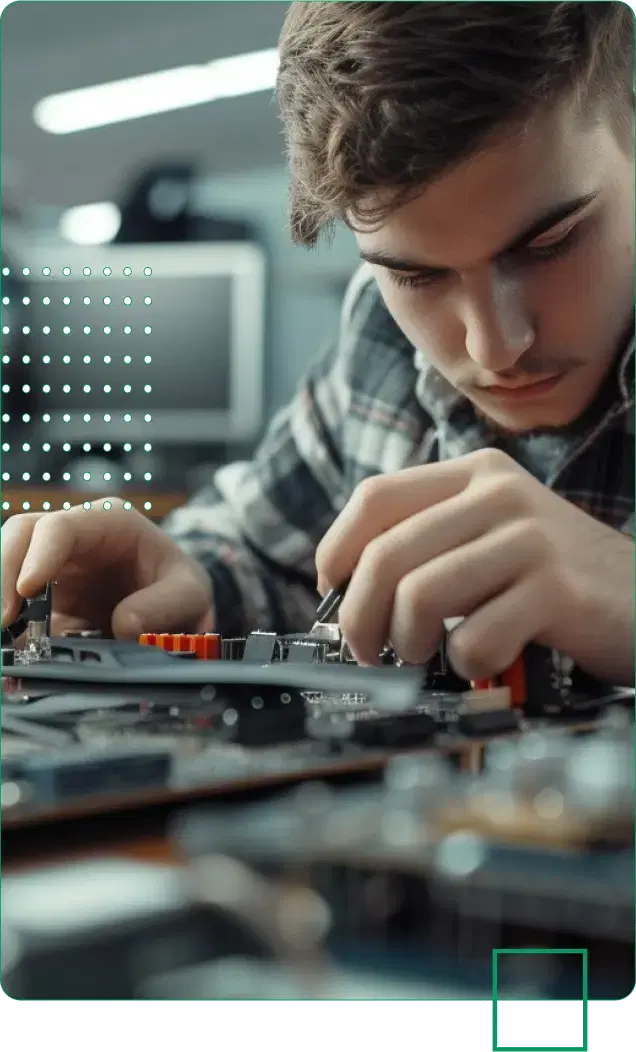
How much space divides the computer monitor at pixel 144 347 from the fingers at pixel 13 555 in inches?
2.4

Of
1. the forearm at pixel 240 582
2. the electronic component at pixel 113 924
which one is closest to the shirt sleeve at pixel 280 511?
the forearm at pixel 240 582

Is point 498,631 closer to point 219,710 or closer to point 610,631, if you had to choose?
point 610,631

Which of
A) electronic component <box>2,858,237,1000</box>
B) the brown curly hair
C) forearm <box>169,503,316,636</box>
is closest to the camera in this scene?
electronic component <box>2,858,237,1000</box>

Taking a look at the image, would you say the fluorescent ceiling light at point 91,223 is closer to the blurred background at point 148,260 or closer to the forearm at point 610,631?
the blurred background at point 148,260

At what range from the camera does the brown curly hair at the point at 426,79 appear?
26.1 inches

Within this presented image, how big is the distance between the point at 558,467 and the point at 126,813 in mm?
380

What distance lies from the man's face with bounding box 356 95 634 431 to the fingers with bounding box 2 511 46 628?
285 millimetres

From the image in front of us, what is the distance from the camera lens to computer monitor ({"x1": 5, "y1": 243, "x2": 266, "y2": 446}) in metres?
0.75

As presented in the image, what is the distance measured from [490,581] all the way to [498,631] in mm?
32

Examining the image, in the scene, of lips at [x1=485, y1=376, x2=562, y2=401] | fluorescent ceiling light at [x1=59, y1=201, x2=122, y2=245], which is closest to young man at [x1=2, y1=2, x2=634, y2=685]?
lips at [x1=485, y1=376, x2=562, y2=401]

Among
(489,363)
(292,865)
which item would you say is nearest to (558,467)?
(489,363)

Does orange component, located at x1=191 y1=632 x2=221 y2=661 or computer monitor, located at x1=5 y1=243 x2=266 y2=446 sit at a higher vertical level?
computer monitor, located at x1=5 y1=243 x2=266 y2=446

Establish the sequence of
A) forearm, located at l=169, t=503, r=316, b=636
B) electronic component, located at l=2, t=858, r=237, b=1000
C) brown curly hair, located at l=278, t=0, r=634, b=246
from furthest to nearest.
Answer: forearm, located at l=169, t=503, r=316, b=636 → brown curly hair, located at l=278, t=0, r=634, b=246 → electronic component, located at l=2, t=858, r=237, b=1000

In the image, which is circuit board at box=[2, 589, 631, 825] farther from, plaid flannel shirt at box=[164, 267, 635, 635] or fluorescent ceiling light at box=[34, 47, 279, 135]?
fluorescent ceiling light at box=[34, 47, 279, 135]
